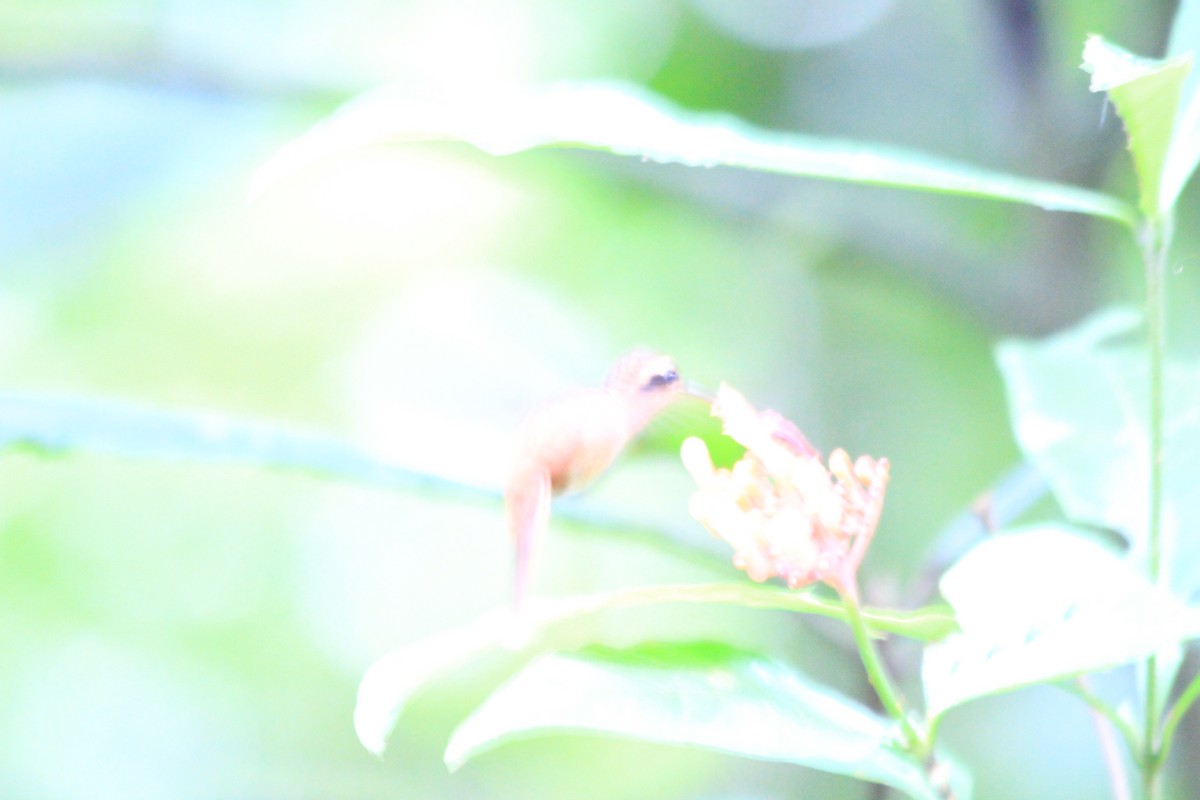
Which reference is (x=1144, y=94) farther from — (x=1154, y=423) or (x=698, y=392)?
(x=698, y=392)

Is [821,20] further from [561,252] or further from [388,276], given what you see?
[388,276]

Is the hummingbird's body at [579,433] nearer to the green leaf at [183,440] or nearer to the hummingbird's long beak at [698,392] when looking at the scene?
the hummingbird's long beak at [698,392]

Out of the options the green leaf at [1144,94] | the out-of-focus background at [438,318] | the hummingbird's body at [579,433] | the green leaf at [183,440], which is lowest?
the hummingbird's body at [579,433]

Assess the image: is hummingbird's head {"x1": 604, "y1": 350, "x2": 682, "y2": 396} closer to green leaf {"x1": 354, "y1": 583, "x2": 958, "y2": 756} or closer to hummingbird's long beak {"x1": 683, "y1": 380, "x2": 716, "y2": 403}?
hummingbird's long beak {"x1": 683, "y1": 380, "x2": 716, "y2": 403}

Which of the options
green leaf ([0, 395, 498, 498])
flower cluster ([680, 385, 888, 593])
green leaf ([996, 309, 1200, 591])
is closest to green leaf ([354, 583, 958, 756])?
flower cluster ([680, 385, 888, 593])

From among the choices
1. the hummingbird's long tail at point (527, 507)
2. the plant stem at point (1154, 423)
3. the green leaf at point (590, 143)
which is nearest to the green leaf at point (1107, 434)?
the plant stem at point (1154, 423)

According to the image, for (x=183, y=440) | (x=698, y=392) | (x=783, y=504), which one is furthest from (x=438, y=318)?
(x=783, y=504)

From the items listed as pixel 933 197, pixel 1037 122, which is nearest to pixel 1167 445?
pixel 1037 122
